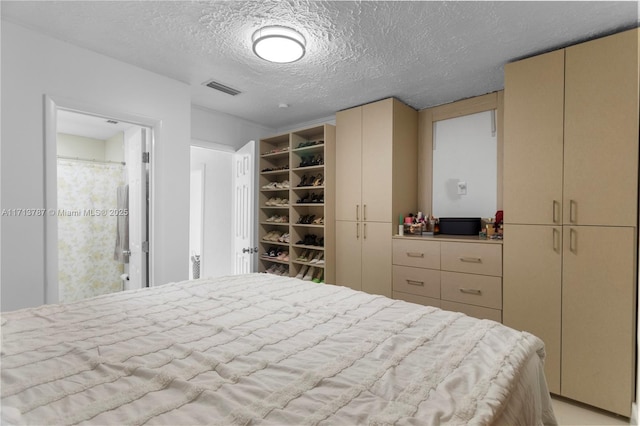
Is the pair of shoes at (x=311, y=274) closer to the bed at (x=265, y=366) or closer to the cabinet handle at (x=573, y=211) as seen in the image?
the bed at (x=265, y=366)

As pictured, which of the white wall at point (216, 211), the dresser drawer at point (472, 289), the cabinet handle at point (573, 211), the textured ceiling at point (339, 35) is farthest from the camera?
the white wall at point (216, 211)

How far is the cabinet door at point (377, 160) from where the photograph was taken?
10.2ft

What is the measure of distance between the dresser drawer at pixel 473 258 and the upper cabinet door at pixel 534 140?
0.29m

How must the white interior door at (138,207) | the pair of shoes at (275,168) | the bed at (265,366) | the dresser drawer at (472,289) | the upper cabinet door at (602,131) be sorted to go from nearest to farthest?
1. the bed at (265,366)
2. the upper cabinet door at (602,131)
3. the dresser drawer at (472,289)
4. the white interior door at (138,207)
5. the pair of shoes at (275,168)

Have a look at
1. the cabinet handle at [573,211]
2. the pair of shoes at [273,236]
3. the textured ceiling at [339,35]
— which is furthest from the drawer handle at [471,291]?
the pair of shoes at [273,236]

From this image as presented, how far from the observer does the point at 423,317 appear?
55.6 inches

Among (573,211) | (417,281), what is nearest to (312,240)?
(417,281)

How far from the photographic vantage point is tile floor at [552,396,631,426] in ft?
6.40

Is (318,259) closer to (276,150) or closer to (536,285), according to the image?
(276,150)

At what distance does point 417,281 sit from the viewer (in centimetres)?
288

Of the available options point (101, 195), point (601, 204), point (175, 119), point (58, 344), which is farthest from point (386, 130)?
point (101, 195)

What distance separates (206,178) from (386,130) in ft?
10.3

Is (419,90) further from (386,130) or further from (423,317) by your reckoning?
(423,317)

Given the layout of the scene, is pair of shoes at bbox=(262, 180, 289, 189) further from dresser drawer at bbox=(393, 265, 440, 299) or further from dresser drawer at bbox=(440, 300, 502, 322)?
dresser drawer at bbox=(440, 300, 502, 322)
